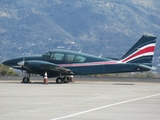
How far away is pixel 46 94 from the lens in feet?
82.7

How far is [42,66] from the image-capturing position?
36594mm

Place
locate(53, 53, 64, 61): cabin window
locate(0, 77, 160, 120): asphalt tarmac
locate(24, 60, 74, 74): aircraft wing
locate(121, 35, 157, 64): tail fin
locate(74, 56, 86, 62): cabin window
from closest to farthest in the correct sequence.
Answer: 1. locate(0, 77, 160, 120): asphalt tarmac
2. locate(24, 60, 74, 74): aircraft wing
3. locate(121, 35, 157, 64): tail fin
4. locate(74, 56, 86, 62): cabin window
5. locate(53, 53, 64, 61): cabin window

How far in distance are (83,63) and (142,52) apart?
3.66m

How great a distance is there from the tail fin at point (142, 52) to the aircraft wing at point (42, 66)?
381 cm

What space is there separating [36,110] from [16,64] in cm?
1953

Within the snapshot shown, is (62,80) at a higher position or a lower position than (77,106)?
higher

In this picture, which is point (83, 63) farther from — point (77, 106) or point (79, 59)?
point (77, 106)

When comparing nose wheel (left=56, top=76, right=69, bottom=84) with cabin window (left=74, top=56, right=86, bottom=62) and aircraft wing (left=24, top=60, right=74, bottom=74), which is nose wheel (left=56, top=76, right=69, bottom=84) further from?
cabin window (left=74, top=56, right=86, bottom=62)

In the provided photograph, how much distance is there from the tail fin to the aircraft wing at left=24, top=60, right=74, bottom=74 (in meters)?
3.81

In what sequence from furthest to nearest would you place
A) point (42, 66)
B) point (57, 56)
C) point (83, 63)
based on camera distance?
point (57, 56)
point (83, 63)
point (42, 66)

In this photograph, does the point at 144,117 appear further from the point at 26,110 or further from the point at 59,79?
the point at 59,79

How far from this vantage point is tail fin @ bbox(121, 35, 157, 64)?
36781 mm

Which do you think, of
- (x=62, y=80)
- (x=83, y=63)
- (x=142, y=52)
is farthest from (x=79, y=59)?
(x=142, y=52)

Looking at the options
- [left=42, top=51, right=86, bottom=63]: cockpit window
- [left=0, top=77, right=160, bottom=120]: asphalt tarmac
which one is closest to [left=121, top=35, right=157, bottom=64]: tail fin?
[left=42, top=51, right=86, bottom=63]: cockpit window
